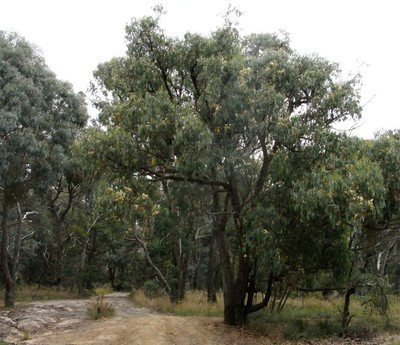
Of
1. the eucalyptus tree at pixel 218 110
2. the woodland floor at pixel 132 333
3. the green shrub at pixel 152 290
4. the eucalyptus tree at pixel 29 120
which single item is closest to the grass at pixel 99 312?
the woodland floor at pixel 132 333

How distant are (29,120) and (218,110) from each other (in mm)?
8865

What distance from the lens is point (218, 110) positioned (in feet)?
35.2

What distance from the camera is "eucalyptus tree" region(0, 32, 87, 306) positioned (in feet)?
52.4

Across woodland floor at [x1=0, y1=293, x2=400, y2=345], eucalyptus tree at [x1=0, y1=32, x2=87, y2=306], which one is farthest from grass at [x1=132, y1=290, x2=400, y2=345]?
eucalyptus tree at [x1=0, y1=32, x2=87, y2=306]

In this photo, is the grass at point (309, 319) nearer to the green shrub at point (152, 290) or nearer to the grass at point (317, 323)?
the grass at point (317, 323)

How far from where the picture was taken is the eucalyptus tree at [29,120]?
1596 cm

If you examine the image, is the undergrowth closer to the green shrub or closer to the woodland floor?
the green shrub

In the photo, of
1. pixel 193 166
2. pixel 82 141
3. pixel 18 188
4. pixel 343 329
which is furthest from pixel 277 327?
pixel 18 188

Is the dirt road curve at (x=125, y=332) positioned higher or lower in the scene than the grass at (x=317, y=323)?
lower

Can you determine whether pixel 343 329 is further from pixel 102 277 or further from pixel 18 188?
pixel 102 277

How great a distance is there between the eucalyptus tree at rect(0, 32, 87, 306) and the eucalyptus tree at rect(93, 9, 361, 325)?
5222mm

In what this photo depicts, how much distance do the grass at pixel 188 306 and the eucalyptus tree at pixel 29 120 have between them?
6143 mm

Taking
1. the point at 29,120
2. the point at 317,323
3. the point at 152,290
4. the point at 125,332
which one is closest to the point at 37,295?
the point at 152,290

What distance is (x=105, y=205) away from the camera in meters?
10.2
